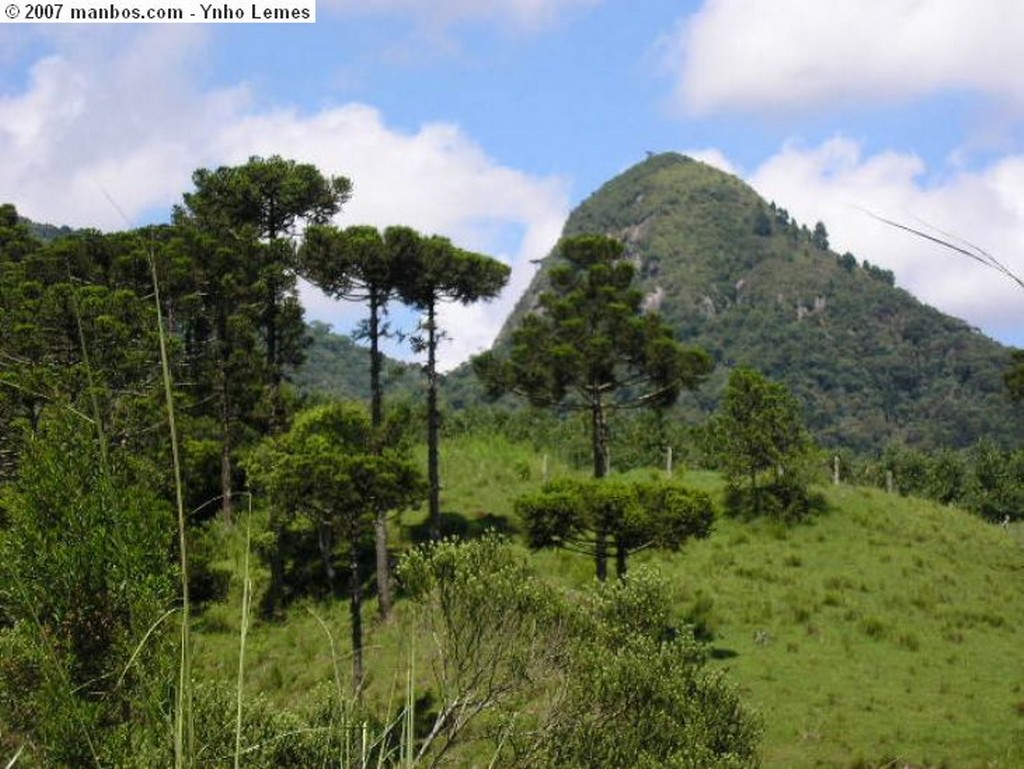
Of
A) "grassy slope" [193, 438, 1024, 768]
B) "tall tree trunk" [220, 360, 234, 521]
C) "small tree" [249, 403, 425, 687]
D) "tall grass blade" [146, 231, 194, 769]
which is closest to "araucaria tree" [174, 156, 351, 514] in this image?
"tall tree trunk" [220, 360, 234, 521]

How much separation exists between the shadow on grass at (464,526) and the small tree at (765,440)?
342 inches

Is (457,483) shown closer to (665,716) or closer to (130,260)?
(130,260)

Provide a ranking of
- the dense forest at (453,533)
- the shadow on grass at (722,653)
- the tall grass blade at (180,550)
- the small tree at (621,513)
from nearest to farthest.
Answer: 1. the tall grass blade at (180,550)
2. the dense forest at (453,533)
3. the shadow on grass at (722,653)
4. the small tree at (621,513)

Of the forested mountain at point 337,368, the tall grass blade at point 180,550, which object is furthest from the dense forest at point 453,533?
the forested mountain at point 337,368

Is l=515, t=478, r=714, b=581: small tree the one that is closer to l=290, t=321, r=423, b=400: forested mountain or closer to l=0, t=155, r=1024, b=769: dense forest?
l=0, t=155, r=1024, b=769: dense forest

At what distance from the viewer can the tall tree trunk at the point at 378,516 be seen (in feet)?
92.8

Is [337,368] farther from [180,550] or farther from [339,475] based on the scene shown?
[180,550]

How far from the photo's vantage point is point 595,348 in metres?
30.2

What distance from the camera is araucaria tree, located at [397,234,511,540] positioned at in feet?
103

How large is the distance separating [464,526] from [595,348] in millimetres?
8514

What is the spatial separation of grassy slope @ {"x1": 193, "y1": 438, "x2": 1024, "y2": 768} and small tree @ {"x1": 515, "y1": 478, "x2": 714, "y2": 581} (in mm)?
2806

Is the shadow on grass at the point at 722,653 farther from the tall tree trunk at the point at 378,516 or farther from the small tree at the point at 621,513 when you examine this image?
the tall tree trunk at the point at 378,516

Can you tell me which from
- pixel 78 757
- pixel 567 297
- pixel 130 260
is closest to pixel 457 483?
pixel 567 297

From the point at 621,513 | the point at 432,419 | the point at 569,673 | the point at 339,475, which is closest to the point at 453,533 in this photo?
the point at 432,419
